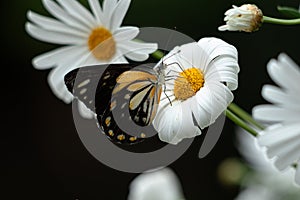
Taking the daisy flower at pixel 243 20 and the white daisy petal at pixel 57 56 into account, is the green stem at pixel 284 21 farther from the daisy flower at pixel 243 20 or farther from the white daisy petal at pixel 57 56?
the white daisy petal at pixel 57 56

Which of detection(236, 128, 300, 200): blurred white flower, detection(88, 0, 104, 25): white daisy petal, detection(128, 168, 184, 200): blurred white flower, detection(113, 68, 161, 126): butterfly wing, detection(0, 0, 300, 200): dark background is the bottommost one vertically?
detection(0, 0, 300, 200): dark background

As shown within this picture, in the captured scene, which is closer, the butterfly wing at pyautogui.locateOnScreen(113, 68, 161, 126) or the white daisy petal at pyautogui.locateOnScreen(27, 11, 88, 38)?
the butterfly wing at pyautogui.locateOnScreen(113, 68, 161, 126)

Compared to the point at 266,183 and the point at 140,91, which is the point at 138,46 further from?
the point at 266,183

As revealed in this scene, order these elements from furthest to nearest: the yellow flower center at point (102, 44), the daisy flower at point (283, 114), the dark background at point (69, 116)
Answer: the dark background at point (69, 116) → the yellow flower center at point (102, 44) → the daisy flower at point (283, 114)

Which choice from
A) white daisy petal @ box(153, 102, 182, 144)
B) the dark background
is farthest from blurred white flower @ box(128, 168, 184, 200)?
the dark background

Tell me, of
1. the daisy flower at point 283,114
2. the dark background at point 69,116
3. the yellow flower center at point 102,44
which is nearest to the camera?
the daisy flower at point 283,114

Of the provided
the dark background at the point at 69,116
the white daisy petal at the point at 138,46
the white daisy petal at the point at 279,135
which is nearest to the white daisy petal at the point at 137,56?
the white daisy petal at the point at 138,46

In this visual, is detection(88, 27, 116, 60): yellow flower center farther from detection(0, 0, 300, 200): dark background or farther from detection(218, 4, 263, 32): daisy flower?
detection(0, 0, 300, 200): dark background

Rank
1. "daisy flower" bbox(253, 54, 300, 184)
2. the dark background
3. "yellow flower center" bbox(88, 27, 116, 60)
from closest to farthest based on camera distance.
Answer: "daisy flower" bbox(253, 54, 300, 184) → "yellow flower center" bbox(88, 27, 116, 60) → the dark background
